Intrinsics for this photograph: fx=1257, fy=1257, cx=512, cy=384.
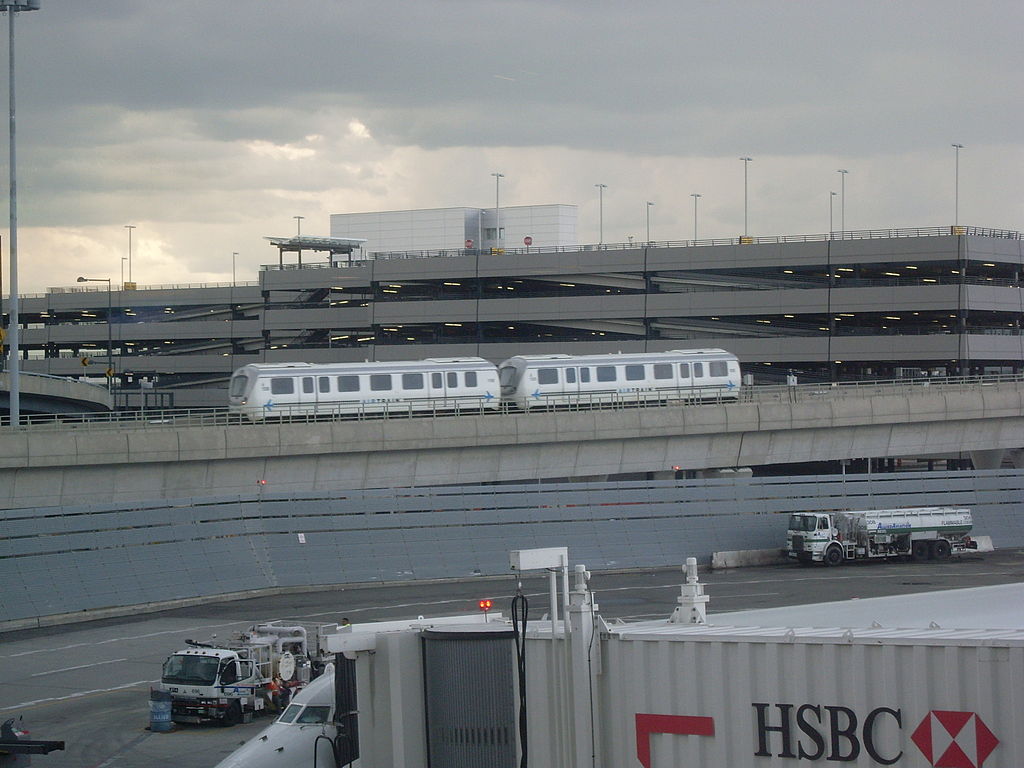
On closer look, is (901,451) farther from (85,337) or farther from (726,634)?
(85,337)

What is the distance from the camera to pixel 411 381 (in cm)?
5525

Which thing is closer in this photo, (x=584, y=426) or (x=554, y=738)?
(x=554, y=738)

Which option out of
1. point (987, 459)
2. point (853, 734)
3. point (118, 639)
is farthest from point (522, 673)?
point (987, 459)

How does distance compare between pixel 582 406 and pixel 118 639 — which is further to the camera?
pixel 582 406

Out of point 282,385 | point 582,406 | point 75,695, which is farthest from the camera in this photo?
point 582,406

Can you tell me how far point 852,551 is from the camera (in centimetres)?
4847

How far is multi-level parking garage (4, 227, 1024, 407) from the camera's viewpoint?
88812mm

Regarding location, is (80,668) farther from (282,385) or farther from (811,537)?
(811,537)

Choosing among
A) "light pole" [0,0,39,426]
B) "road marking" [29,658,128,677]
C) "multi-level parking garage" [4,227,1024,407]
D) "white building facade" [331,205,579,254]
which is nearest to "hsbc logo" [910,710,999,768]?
"road marking" [29,658,128,677]

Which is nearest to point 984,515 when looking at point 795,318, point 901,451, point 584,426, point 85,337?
point 901,451

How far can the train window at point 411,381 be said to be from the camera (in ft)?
181

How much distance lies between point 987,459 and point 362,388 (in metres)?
33.9

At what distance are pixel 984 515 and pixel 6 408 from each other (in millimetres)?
62548

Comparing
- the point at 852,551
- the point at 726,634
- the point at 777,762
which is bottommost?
the point at 852,551
